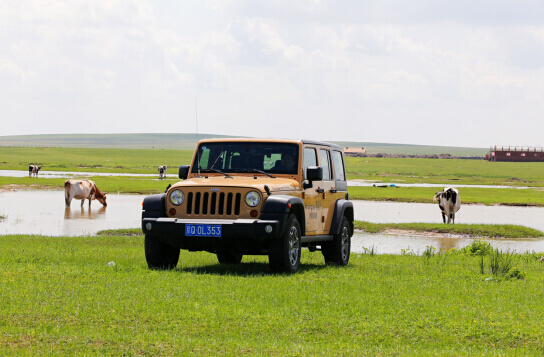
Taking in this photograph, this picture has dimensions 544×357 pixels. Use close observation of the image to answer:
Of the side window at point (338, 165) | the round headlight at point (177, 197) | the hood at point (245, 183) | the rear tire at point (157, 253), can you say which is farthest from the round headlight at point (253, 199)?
the side window at point (338, 165)

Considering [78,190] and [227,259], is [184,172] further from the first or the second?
[78,190]

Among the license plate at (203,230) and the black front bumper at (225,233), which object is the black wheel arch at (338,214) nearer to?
the black front bumper at (225,233)

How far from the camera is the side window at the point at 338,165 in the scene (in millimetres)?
15574

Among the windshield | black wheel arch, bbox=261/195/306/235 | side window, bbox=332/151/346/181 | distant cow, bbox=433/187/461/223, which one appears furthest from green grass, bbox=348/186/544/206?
black wheel arch, bbox=261/195/306/235

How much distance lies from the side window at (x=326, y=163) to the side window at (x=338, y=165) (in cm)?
20

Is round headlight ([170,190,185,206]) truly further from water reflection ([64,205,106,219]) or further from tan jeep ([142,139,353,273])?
water reflection ([64,205,106,219])

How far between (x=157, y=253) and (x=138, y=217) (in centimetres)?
1765

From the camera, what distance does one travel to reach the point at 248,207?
12.0m

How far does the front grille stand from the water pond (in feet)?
25.0

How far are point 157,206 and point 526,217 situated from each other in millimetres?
25873

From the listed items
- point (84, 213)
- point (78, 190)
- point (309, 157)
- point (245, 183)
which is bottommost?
point (84, 213)

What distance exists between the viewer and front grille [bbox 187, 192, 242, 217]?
39.4 feet

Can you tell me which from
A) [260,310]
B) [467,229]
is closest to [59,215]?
[467,229]

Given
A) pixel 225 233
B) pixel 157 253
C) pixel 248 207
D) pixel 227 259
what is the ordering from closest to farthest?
pixel 225 233 < pixel 248 207 < pixel 157 253 < pixel 227 259
